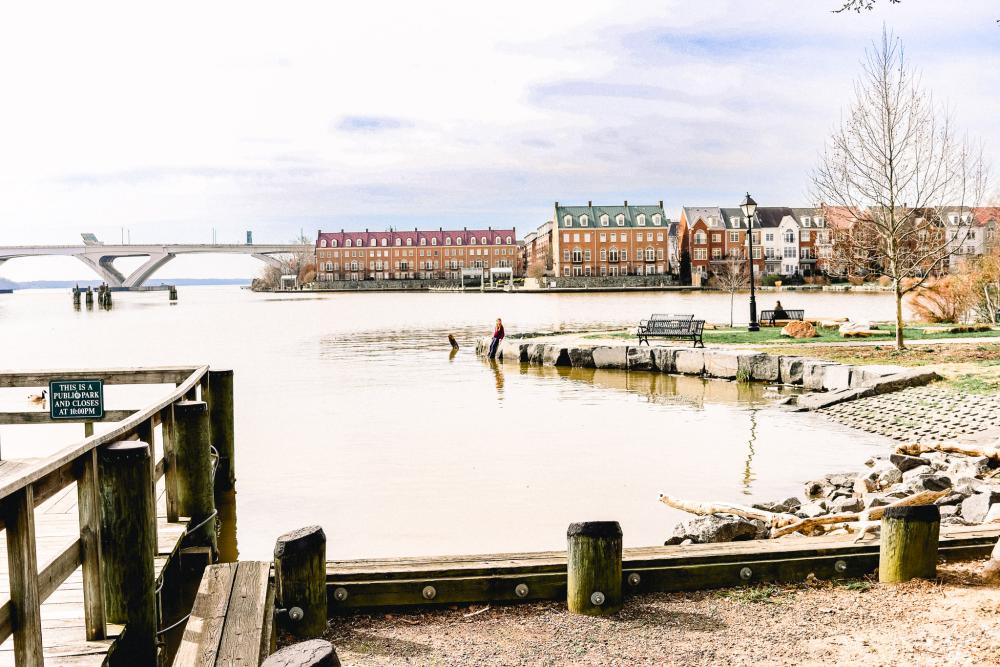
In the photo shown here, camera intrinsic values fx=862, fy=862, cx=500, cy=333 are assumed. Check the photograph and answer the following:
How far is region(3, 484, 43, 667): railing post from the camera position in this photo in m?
3.79

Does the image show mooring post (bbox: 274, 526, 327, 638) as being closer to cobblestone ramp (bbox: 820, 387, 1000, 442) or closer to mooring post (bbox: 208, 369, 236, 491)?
mooring post (bbox: 208, 369, 236, 491)

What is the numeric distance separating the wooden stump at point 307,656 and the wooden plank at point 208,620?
109 centimetres

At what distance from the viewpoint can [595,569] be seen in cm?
528

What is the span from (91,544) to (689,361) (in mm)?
19936

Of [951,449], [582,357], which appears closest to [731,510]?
[951,449]

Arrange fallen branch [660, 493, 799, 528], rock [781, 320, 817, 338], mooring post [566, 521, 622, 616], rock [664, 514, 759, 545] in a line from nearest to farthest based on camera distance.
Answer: mooring post [566, 521, 622, 616], rock [664, 514, 759, 545], fallen branch [660, 493, 799, 528], rock [781, 320, 817, 338]

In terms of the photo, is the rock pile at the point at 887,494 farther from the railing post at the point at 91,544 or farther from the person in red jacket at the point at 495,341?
the person in red jacket at the point at 495,341

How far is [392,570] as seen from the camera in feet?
17.7

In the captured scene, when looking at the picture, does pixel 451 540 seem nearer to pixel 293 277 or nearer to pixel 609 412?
pixel 609 412

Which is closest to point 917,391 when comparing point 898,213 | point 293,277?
point 898,213

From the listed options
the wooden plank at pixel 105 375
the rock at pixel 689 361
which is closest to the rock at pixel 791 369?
the rock at pixel 689 361

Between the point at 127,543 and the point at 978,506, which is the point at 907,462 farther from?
the point at 127,543

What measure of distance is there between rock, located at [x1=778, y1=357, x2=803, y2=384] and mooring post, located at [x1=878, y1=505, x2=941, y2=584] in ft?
50.7

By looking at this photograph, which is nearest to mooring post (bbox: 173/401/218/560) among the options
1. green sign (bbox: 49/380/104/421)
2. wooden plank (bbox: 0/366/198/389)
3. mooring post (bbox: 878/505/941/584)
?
green sign (bbox: 49/380/104/421)
